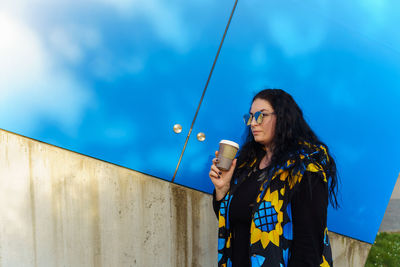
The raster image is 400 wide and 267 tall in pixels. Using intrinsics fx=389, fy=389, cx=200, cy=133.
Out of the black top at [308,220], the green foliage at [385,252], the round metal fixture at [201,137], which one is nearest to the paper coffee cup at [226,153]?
the black top at [308,220]

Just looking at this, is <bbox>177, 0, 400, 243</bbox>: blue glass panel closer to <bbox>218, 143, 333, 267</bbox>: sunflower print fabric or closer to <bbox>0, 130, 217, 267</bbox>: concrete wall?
<bbox>0, 130, 217, 267</bbox>: concrete wall

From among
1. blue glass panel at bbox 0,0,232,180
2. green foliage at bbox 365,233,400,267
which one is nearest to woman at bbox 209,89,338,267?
blue glass panel at bbox 0,0,232,180

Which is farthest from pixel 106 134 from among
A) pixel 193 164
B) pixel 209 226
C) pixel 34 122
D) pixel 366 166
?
pixel 366 166

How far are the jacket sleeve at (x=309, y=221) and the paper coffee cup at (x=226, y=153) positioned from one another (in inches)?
14.4

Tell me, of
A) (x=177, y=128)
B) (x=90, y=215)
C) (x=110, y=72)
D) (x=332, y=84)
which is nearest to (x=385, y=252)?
(x=332, y=84)

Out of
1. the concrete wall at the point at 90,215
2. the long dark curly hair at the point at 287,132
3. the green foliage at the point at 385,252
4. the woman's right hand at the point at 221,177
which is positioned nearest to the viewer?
the long dark curly hair at the point at 287,132

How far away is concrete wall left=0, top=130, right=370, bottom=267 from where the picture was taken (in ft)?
7.70

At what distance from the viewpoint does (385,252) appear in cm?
364

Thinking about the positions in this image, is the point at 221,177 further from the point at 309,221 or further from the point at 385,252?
the point at 385,252

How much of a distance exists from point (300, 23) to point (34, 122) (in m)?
1.87

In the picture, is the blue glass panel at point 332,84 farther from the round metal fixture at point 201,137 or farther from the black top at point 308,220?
the black top at point 308,220

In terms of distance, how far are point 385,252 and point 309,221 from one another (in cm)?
249

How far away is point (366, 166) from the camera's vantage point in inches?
109

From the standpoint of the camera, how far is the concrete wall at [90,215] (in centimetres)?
235
